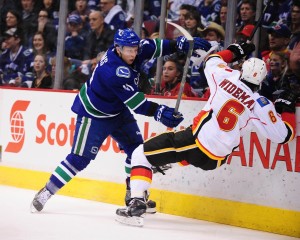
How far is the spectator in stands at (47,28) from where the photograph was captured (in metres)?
6.84

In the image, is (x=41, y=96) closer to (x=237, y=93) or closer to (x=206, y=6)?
(x=206, y=6)

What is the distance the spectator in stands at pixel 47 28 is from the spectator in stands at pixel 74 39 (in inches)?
8.1

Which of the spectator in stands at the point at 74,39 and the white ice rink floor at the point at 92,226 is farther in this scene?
the spectator in stands at the point at 74,39

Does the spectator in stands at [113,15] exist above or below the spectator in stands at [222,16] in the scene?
below

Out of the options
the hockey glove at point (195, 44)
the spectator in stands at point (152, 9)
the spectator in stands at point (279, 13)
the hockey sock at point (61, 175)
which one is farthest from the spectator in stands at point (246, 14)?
the hockey sock at point (61, 175)

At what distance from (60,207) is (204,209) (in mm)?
973

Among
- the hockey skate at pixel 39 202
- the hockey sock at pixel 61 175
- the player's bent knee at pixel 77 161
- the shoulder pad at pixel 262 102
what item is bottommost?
the hockey skate at pixel 39 202

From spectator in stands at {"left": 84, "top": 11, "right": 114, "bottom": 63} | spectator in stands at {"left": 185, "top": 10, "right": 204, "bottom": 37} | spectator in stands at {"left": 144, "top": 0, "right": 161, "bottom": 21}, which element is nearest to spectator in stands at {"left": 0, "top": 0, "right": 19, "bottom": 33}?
spectator in stands at {"left": 84, "top": 11, "right": 114, "bottom": 63}

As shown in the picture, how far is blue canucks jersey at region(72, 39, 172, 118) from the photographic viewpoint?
4.29 m

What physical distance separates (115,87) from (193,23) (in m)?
1.46

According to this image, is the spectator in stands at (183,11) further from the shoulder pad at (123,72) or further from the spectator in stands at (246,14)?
the shoulder pad at (123,72)

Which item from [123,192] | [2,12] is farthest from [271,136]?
[2,12]

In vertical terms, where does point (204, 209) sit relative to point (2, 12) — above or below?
below

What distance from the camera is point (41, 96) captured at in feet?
18.9
